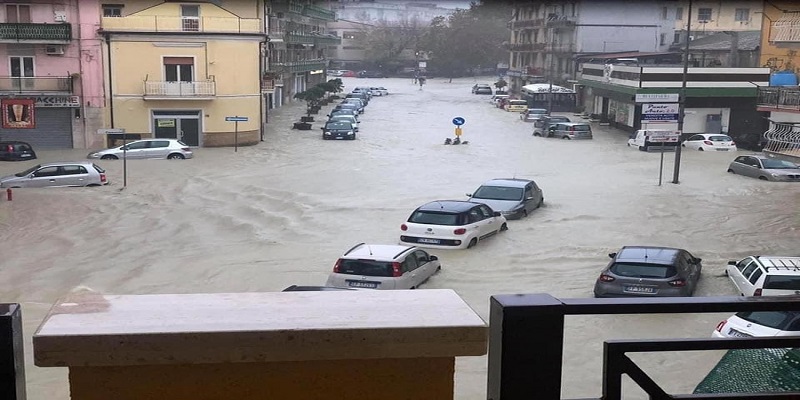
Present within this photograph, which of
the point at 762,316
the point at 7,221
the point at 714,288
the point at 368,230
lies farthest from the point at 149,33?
the point at 762,316

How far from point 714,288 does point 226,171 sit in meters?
10.2

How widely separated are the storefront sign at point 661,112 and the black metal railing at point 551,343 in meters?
14.4

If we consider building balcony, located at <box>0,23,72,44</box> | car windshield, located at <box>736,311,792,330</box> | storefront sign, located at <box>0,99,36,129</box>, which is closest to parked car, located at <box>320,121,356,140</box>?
building balcony, located at <box>0,23,72,44</box>

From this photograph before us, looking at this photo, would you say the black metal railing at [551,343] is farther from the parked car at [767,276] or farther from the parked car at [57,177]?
the parked car at [57,177]

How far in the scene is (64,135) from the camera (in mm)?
19688

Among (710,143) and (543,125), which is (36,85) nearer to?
(543,125)

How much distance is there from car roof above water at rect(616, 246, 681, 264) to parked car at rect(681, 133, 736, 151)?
1379 cm

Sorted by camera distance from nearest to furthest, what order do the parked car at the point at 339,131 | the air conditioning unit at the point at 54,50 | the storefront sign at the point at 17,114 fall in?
the storefront sign at the point at 17,114 → the air conditioning unit at the point at 54,50 → the parked car at the point at 339,131

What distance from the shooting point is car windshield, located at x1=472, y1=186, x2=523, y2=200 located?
12026 mm

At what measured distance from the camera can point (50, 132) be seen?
19.7 metres

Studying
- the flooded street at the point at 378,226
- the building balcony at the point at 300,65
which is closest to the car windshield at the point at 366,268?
the flooded street at the point at 378,226

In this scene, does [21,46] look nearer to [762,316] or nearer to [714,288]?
[714,288]

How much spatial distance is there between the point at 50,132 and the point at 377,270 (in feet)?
47.2

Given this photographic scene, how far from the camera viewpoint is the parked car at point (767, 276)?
712 cm
